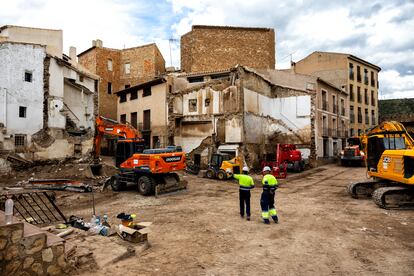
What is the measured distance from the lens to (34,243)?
176 inches

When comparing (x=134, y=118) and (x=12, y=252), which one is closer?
(x=12, y=252)

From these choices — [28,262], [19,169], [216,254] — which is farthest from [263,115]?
[28,262]

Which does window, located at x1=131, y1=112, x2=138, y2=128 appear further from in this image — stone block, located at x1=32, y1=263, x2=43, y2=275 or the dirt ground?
stone block, located at x1=32, y1=263, x2=43, y2=275

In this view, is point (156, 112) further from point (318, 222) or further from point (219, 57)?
point (318, 222)

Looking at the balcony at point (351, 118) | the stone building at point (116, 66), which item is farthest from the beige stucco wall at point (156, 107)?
the balcony at point (351, 118)

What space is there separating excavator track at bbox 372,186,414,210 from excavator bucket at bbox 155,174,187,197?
8459 millimetres

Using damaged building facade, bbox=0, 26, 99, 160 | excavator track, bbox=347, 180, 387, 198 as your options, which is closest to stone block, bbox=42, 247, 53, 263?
excavator track, bbox=347, 180, 387, 198

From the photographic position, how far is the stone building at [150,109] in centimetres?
2611

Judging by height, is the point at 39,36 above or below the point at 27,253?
above

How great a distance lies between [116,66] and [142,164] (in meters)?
26.2

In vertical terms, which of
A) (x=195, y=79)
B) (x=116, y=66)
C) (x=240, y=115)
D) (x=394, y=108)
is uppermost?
(x=116, y=66)

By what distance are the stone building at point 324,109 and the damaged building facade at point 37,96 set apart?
57.4ft

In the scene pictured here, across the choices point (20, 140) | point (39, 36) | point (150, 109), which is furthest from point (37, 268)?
point (150, 109)

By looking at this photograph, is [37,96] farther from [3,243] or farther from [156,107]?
[3,243]
